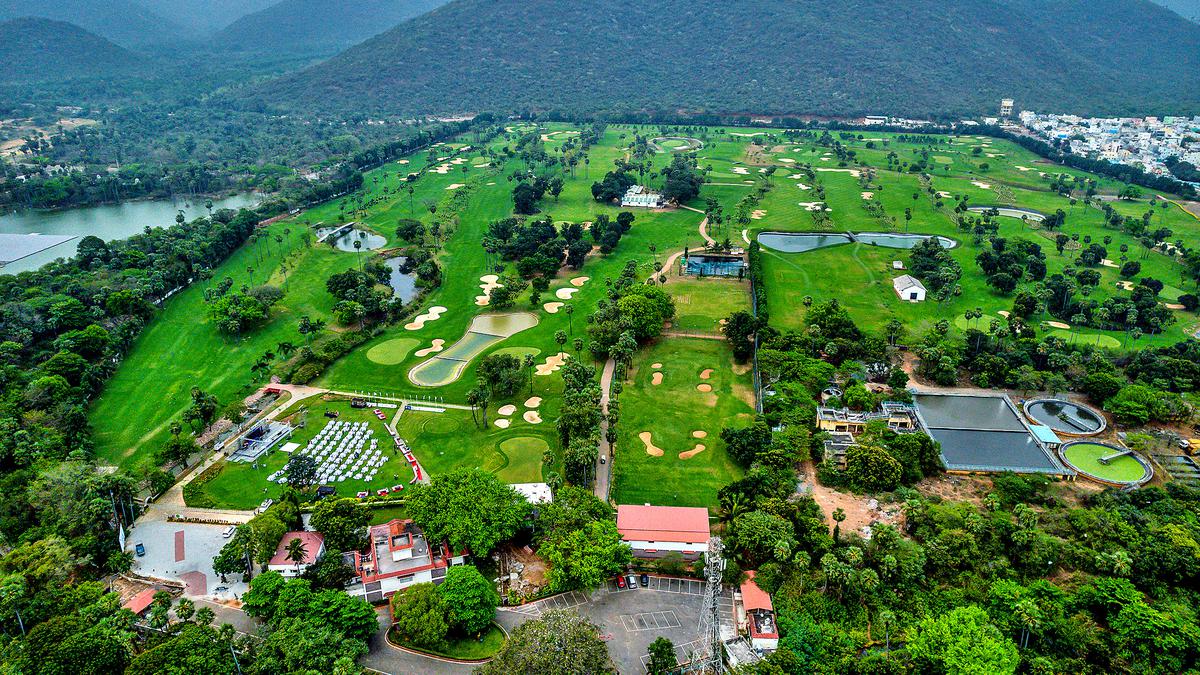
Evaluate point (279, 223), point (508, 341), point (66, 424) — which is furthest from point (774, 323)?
point (279, 223)

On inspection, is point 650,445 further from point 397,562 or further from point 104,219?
point 104,219

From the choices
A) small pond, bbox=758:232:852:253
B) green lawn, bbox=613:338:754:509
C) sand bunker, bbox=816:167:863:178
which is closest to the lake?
green lawn, bbox=613:338:754:509

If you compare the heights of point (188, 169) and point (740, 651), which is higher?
point (188, 169)

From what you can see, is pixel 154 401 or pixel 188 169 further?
pixel 188 169

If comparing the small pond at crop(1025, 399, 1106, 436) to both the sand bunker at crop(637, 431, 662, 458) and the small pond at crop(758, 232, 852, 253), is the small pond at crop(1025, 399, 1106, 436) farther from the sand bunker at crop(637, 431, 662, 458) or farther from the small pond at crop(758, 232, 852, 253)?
the small pond at crop(758, 232, 852, 253)

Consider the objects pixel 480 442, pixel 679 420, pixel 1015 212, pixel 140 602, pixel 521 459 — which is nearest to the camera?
pixel 140 602

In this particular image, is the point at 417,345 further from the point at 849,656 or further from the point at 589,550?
the point at 849,656

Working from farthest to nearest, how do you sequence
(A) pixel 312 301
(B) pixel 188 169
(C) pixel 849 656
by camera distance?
1. (B) pixel 188 169
2. (A) pixel 312 301
3. (C) pixel 849 656

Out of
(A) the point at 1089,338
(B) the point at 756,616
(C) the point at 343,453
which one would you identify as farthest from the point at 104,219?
(A) the point at 1089,338
